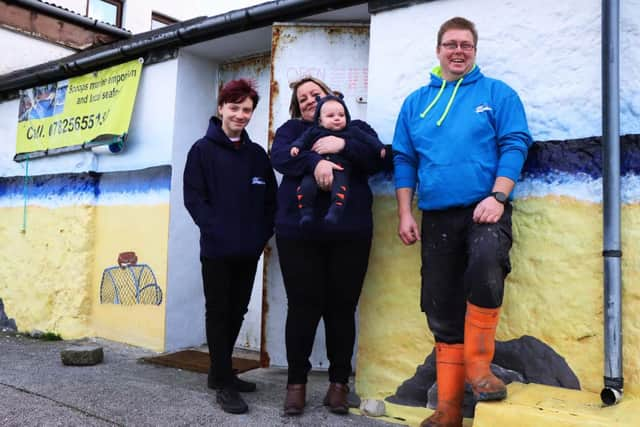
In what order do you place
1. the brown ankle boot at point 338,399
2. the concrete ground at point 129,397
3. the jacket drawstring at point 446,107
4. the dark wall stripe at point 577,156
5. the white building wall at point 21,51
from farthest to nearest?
the white building wall at point 21,51
the brown ankle boot at point 338,399
the concrete ground at point 129,397
the jacket drawstring at point 446,107
the dark wall stripe at point 577,156

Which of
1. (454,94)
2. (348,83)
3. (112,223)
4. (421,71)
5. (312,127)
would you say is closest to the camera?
(454,94)

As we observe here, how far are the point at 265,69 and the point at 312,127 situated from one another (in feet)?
6.51

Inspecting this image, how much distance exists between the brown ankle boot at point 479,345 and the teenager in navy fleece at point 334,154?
767mm

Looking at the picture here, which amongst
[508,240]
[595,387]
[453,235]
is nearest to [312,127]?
[453,235]

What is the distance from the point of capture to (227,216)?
304cm

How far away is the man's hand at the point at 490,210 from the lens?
238cm

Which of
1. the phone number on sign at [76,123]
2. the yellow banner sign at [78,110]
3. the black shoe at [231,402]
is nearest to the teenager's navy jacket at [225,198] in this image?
the black shoe at [231,402]

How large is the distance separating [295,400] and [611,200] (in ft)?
5.78

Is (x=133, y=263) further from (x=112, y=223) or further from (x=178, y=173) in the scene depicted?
(x=178, y=173)

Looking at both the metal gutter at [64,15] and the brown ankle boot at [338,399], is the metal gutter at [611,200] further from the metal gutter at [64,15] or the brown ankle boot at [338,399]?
the metal gutter at [64,15]

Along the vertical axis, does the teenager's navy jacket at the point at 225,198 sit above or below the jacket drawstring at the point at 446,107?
below

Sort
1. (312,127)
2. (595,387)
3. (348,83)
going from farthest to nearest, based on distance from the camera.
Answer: (348,83) → (312,127) → (595,387)

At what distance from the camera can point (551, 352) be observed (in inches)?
102

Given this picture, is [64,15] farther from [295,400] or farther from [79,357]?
[295,400]
